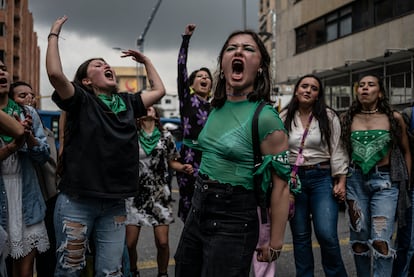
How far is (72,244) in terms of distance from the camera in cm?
297

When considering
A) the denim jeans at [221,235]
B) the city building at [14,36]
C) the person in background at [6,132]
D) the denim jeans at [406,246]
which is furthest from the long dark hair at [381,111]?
the city building at [14,36]

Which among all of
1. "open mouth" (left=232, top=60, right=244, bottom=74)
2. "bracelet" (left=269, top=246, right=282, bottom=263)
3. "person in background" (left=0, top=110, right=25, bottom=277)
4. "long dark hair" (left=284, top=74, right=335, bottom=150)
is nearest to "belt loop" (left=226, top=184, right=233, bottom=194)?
"bracelet" (left=269, top=246, right=282, bottom=263)

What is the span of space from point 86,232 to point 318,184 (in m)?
2.05

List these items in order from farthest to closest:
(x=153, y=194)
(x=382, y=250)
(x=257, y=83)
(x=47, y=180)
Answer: (x=153, y=194), (x=382, y=250), (x=47, y=180), (x=257, y=83)

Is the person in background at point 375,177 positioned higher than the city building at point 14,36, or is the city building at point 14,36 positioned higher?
the city building at point 14,36

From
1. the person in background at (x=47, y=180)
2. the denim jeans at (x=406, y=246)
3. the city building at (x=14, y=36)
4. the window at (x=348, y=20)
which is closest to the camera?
the person in background at (x=47, y=180)

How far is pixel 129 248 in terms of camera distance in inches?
174

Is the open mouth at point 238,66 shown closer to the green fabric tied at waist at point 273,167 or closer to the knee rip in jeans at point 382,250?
the green fabric tied at waist at point 273,167

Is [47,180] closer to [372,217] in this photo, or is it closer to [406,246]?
[372,217]

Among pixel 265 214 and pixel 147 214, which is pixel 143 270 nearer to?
pixel 147 214

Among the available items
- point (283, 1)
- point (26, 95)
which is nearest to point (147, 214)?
point (26, 95)

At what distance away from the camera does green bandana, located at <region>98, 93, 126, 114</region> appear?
315cm

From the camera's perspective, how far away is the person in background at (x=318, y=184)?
3.92 m

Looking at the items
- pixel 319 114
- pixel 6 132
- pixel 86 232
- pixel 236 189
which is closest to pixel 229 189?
pixel 236 189
